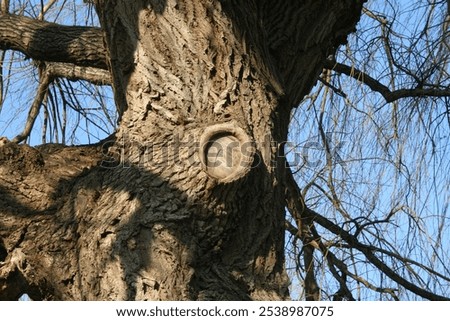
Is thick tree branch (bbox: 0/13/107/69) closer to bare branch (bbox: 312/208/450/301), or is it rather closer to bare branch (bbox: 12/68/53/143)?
bare branch (bbox: 12/68/53/143)

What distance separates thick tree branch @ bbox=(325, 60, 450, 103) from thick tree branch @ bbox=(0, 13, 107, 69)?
0.98 meters

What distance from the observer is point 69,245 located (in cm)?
233

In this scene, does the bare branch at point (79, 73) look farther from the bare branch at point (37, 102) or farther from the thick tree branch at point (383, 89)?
the thick tree branch at point (383, 89)

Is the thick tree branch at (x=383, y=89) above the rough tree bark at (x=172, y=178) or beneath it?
above

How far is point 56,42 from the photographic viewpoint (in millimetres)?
3328

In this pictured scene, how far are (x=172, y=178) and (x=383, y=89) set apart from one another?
60.6 inches

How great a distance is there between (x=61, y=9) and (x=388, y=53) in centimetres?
157

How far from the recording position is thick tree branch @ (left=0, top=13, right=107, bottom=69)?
330 cm

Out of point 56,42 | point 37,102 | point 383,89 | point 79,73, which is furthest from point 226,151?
point 37,102

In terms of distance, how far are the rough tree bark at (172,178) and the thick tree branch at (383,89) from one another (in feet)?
3.13

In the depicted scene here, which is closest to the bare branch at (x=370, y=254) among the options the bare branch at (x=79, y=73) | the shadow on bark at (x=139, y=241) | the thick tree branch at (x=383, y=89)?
the thick tree branch at (x=383, y=89)

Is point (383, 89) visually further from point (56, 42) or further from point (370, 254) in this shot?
point (56, 42)

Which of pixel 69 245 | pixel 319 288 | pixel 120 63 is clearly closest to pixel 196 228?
pixel 69 245

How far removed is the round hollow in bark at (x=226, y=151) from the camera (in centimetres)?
224
